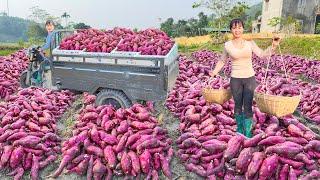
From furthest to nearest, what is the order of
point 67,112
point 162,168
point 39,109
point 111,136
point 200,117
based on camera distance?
point 67,112, point 39,109, point 200,117, point 111,136, point 162,168

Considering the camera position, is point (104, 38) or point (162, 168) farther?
point (104, 38)

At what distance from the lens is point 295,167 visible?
4.78 m

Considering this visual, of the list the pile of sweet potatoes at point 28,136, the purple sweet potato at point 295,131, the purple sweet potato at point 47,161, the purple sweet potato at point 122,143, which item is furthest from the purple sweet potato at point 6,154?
the purple sweet potato at point 295,131

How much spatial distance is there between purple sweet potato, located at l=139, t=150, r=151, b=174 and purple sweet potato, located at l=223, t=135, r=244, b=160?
1.03 metres

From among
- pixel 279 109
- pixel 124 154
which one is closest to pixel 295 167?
pixel 279 109

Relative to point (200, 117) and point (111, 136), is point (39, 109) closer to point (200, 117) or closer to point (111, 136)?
point (111, 136)

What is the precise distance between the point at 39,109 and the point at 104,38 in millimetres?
1885

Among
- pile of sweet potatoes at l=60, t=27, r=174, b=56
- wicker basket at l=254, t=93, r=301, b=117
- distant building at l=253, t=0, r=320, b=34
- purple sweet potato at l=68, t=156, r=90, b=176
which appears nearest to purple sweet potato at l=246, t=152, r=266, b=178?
wicker basket at l=254, t=93, r=301, b=117

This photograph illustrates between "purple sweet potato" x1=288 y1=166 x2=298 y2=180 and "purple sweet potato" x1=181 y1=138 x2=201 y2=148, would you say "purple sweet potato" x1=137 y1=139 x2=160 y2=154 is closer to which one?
"purple sweet potato" x1=181 y1=138 x2=201 y2=148

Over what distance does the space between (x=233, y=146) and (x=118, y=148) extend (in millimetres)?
1599

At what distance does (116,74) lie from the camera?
695 centimetres

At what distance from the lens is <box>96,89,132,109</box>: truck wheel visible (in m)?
7.03

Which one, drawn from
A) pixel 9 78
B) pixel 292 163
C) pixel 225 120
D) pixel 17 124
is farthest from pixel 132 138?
pixel 9 78

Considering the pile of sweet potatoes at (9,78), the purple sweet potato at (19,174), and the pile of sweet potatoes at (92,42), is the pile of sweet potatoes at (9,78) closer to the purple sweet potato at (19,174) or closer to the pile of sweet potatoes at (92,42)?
the pile of sweet potatoes at (92,42)
